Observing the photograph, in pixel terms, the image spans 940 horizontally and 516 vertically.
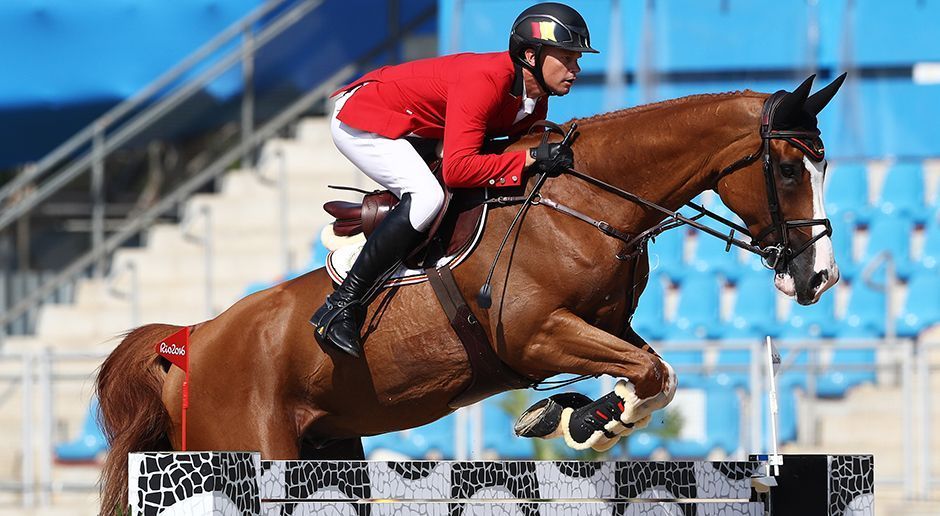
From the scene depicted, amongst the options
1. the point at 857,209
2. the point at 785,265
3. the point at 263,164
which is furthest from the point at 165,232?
the point at 785,265

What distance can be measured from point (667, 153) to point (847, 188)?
6722 millimetres

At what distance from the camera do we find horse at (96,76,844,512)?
12.6 ft

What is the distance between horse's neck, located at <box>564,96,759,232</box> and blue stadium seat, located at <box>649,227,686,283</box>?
18.5 feet

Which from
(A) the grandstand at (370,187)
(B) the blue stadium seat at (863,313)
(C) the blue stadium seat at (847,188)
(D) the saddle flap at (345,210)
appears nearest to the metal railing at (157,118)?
(A) the grandstand at (370,187)

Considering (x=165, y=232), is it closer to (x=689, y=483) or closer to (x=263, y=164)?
(x=263, y=164)

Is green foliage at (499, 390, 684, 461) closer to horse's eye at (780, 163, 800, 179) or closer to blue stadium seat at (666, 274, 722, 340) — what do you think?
blue stadium seat at (666, 274, 722, 340)

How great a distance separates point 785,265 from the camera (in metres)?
3.86

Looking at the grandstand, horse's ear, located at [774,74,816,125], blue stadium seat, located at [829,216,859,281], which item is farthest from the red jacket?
blue stadium seat, located at [829,216,859,281]

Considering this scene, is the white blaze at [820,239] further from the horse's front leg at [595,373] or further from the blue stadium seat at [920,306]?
the blue stadium seat at [920,306]

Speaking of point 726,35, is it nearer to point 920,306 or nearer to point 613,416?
point 920,306

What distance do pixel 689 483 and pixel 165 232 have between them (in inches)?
335

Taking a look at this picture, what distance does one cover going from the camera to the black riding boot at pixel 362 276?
4113mm

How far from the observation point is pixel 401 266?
4266 mm

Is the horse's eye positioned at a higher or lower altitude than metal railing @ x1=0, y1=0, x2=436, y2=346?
lower
